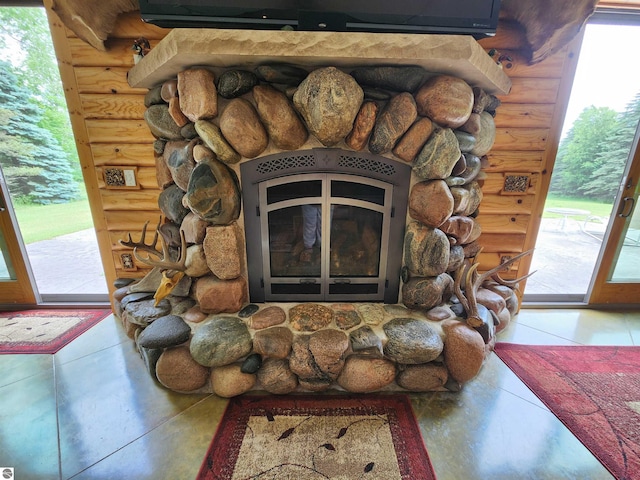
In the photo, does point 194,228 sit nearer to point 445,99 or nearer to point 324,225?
point 324,225

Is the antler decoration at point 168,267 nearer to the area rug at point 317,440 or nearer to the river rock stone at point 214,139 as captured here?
the river rock stone at point 214,139

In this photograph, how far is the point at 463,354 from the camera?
1.43 metres

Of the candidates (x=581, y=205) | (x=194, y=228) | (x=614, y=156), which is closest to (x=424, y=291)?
(x=194, y=228)

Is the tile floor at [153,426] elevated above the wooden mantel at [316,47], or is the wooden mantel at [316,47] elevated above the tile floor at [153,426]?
the wooden mantel at [316,47]

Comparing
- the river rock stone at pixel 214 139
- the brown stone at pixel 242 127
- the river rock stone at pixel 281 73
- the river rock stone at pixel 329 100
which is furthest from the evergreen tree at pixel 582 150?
the river rock stone at pixel 214 139

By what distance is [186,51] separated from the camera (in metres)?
1.15

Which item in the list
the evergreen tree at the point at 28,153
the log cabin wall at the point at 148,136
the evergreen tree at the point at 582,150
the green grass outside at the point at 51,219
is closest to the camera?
the log cabin wall at the point at 148,136

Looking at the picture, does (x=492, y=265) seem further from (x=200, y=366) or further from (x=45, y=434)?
(x=45, y=434)

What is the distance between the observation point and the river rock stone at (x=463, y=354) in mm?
1429

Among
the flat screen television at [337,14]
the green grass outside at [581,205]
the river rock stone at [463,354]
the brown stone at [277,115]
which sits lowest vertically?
the river rock stone at [463,354]

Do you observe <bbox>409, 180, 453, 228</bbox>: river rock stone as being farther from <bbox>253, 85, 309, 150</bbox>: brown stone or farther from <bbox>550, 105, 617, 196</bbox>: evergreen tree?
<bbox>550, 105, 617, 196</bbox>: evergreen tree

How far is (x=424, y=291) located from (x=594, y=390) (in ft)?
→ 3.38

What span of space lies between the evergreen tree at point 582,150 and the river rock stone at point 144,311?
9.67 ft

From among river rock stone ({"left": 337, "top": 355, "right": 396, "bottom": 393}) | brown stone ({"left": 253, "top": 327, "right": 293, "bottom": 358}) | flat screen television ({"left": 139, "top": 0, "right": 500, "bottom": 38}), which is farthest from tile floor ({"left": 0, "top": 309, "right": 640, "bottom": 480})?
flat screen television ({"left": 139, "top": 0, "right": 500, "bottom": 38})
